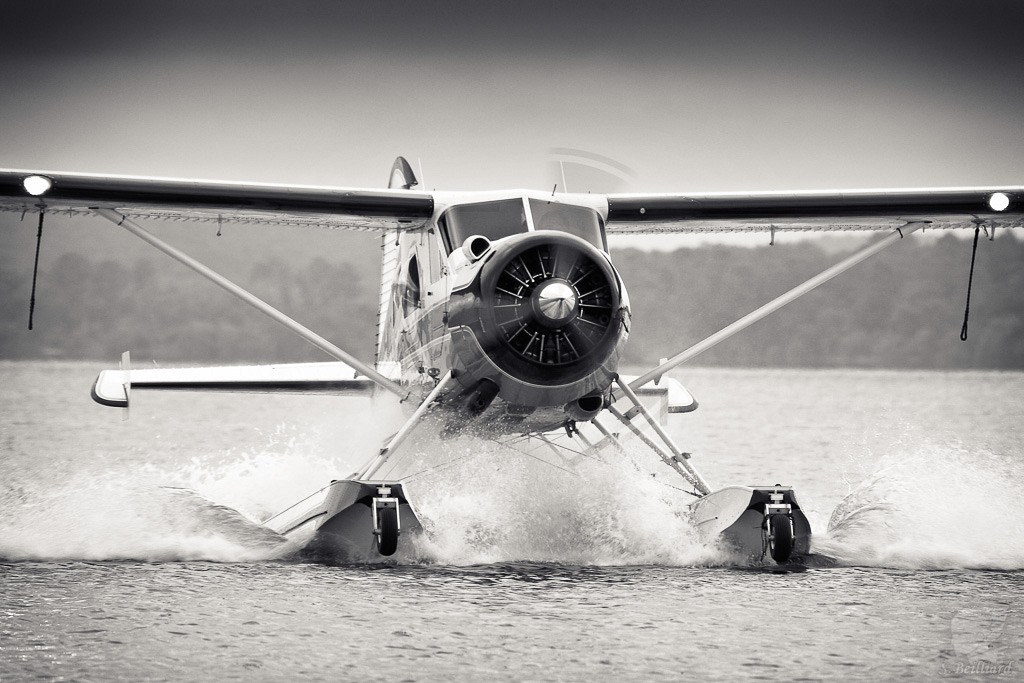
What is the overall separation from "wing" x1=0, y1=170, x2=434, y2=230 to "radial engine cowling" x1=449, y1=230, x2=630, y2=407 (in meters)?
1.69

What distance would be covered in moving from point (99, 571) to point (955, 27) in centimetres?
16894

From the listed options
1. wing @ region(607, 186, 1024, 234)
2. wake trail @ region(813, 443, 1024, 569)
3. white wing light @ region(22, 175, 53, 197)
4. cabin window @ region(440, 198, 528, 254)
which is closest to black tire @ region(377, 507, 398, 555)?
cabin window @ region(440, 198, 528, 254)

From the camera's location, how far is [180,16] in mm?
192375

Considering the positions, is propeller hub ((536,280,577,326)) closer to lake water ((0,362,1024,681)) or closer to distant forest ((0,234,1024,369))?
lake water ((0,362,1024,681))

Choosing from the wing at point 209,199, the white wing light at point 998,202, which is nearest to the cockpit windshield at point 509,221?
the wing at point 209,199

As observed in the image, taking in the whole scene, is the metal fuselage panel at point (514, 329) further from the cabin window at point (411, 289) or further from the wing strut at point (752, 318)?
the wing strut at point (752, 318)

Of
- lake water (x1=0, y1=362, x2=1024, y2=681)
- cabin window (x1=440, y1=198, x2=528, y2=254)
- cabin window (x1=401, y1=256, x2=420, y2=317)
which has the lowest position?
lake water (x1=0, y1=362, x2=1024, y2=681)

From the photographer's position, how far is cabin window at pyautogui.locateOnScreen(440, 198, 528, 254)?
8.55 m

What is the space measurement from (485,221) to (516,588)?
298 centimetres


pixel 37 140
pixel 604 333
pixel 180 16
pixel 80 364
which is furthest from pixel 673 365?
pixel 180 16

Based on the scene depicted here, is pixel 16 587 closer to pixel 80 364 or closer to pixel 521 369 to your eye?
pixel 521 369

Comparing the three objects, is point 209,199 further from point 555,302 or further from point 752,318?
point 752,318

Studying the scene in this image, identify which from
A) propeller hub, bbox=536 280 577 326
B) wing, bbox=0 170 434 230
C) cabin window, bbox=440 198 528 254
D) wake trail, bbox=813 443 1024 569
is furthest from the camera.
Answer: wing, bbox=0 170 434 230

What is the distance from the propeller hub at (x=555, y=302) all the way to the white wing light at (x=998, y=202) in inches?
Result: 179
